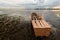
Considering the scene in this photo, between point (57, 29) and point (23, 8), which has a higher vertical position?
point (23, 8)

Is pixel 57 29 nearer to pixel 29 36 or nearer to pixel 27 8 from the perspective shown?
pixel 29 36

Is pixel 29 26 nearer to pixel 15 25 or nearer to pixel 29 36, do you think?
pixel 15 25

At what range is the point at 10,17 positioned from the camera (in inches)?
202

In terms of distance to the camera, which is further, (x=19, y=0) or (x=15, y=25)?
(x=19, y=0)

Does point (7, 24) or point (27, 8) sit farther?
point (27, 8)

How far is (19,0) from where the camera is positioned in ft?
21.9

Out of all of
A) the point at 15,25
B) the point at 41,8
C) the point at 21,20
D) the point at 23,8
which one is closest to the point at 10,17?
the point at 21,20

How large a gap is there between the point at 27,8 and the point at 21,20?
164 cm

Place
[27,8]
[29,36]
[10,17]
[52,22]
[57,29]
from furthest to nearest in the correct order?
[27,8] → [10,17] → [52,22] → [57,29] → [29,36]

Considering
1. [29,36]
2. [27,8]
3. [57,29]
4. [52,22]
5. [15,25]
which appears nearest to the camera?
[29,36]

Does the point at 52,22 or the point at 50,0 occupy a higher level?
the point at 50,0

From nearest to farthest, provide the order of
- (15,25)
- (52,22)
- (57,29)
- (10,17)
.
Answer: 1. (57,29)
2. (15,25)
3. (52,22)
4. (10,17)

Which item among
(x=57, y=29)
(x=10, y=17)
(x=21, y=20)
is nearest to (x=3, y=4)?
(x=10, y=17)

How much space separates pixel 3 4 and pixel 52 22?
2.66m
